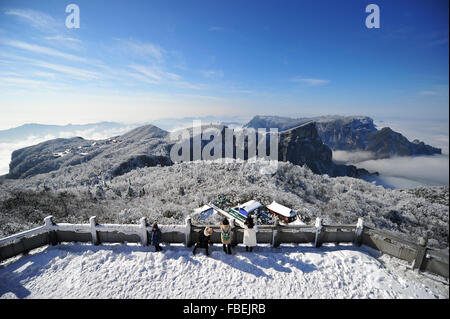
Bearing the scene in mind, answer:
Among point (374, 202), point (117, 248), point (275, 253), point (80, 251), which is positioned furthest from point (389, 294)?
point (374, 202)

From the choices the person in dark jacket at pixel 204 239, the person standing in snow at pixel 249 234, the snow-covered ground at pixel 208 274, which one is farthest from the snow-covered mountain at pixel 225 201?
the person standing in snow at pixel 249 234

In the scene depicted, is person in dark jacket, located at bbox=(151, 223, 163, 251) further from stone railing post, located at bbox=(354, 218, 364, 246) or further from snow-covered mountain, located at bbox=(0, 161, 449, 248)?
snow-covered mountain, located at bbox=(0, 161, 449, 248)

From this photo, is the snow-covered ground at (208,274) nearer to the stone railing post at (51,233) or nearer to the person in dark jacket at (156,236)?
the stone railing post at (51,233)

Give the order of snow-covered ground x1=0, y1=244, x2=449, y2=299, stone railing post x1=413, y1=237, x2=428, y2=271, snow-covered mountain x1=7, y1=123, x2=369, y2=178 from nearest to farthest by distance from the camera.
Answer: snow-covered ground x1=0, y1=244, x2=449, y2=299 < stone railing post x1=413, y1=237, x2=428, y2=271 < snow-covered mountain x1=7, y1=123, x2=369, y2=178

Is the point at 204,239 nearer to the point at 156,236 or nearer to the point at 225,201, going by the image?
the point at 156,236

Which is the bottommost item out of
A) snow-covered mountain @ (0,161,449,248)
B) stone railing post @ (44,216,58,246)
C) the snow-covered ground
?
snow-covered mountain @ (0,161,449,248)

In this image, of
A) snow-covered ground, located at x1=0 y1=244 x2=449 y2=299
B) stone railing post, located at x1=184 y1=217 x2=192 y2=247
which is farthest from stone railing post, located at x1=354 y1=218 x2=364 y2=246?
stone railing post, located at x1=184 y1=217 x2=192 y2=247

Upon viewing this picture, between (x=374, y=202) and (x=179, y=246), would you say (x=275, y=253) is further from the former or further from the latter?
(x=374, y=202)
